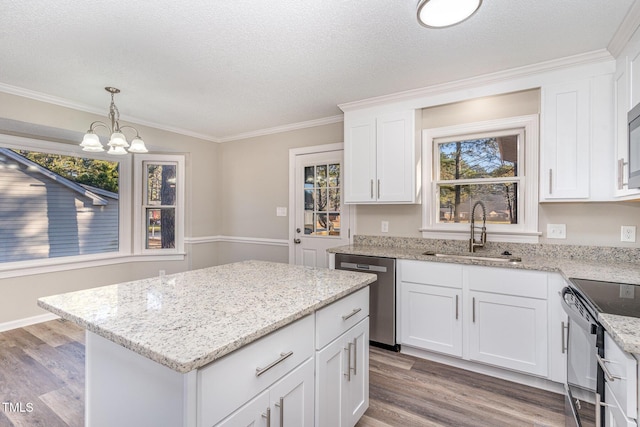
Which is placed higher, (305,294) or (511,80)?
(511,80)

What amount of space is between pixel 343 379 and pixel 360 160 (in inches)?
86.2

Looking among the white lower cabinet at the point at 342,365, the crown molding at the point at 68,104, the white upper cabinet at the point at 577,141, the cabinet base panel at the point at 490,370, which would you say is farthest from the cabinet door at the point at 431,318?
the crown molding at the point at 68,104

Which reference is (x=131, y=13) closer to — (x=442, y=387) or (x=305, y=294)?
(x=305, y=294)

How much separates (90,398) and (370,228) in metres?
2.75

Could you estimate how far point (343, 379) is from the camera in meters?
1.60

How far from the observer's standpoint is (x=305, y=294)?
146 centimetres

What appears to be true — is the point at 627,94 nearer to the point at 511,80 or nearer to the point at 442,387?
the point at 511,80

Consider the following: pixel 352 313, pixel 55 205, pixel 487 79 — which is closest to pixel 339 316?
pixel 352 313

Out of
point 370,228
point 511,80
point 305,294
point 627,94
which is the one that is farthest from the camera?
point 370,228

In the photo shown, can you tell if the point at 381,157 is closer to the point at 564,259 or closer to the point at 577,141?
the point at 577,141

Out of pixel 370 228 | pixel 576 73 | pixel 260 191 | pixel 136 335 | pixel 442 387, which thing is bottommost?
pixel 442 387

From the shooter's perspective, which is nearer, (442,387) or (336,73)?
(442,387)

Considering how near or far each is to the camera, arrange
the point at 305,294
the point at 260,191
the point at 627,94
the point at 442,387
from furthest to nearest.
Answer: the point at 260,191 < the point at 442,387 < the point at 627,94 < the point at 305,294

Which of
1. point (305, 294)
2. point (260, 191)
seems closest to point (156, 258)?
point (260, 191)
